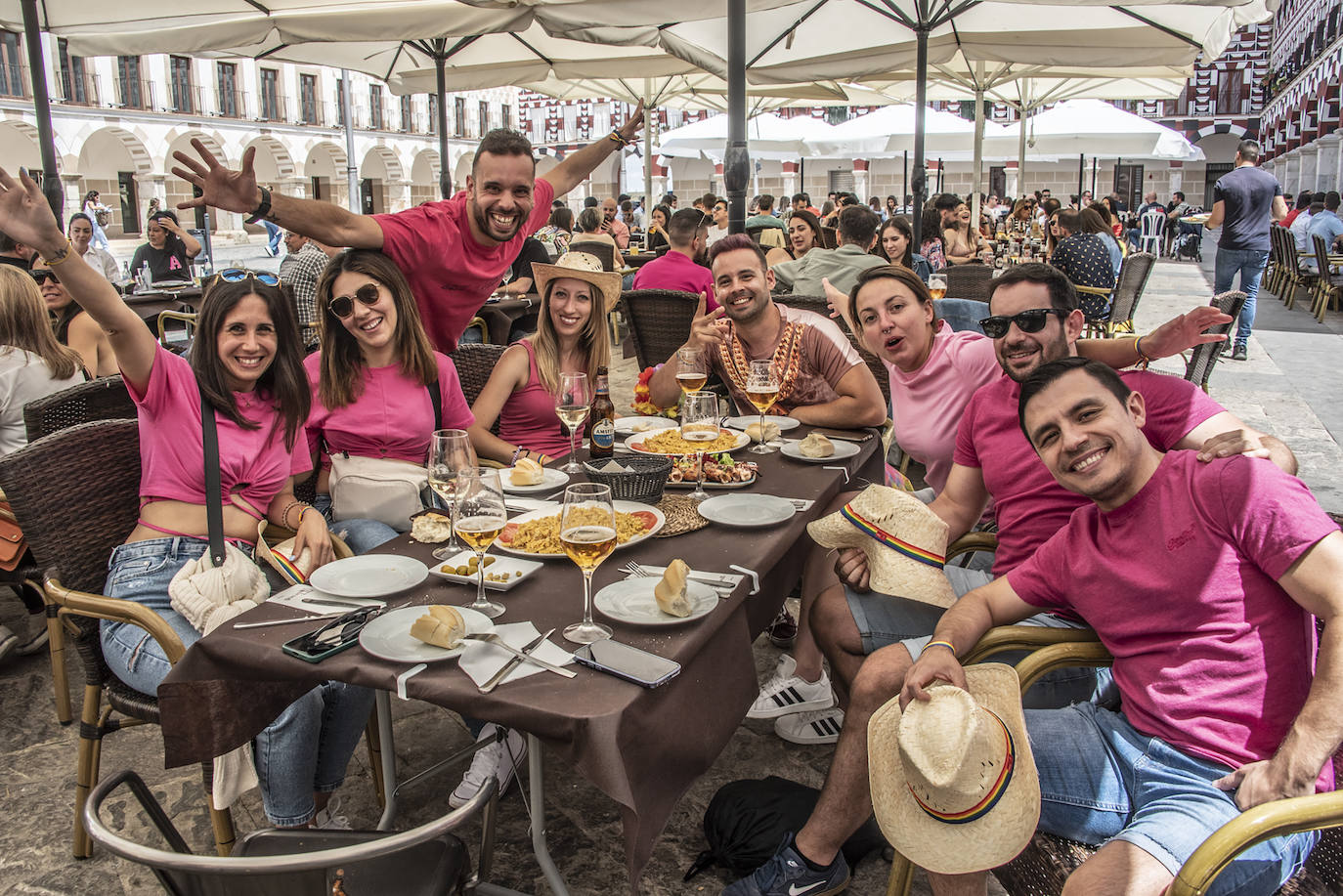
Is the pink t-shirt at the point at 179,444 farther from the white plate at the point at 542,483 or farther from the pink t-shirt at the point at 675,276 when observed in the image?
the pink t-shirt at the point at 675,276

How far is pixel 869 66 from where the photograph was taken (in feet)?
25.6

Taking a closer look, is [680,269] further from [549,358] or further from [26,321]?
[26,321]

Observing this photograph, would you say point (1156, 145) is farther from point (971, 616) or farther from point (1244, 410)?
point (971, 616)

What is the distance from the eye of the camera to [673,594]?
1.74 metres

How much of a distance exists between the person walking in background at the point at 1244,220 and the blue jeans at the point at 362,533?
8.54 meters

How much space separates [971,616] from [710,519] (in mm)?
629

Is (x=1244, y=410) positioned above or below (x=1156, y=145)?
below

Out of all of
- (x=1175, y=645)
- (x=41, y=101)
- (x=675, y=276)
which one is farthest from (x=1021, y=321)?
(x=41, y=101)

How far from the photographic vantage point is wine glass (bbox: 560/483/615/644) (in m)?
1.65

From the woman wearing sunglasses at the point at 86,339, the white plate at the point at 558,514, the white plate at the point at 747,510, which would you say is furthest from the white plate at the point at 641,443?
the woman wearing sunglasses at the point at 86,339

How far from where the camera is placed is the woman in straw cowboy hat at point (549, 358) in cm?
340

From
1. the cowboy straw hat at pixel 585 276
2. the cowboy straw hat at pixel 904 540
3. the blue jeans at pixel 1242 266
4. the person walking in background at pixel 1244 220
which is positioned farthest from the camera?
the blue jeans at pixel 1242 266

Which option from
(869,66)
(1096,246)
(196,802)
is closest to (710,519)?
(196,802)

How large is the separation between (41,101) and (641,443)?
5052 mm
